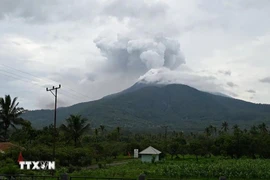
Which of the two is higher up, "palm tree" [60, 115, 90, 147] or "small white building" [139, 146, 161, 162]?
"palm tree" [60, 115, 90, 147]

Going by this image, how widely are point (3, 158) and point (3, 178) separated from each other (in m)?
14.6

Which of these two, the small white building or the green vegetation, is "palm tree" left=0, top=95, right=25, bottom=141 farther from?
the small white building

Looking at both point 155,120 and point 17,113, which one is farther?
point 155,120

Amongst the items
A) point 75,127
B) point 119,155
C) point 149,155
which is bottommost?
point 119,155

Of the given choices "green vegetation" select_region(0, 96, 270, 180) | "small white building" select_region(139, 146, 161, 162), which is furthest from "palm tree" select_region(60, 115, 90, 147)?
"small white building" select_region(139, 146, 161, 162)

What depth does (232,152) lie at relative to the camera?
5216 cm

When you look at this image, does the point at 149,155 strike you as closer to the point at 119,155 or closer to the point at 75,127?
the point at 75,127

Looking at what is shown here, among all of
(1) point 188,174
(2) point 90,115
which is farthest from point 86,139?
(2) point 90,115

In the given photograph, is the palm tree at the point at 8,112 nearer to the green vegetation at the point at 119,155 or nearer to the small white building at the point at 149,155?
the green vegetation at the point at 119,155

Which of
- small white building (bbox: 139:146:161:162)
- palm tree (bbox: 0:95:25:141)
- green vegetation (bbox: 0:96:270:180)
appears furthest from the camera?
small white building (bbox: 139:146:161:162)

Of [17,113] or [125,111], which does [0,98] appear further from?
[125,111]

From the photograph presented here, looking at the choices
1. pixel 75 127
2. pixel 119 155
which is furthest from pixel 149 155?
pixel 119 155

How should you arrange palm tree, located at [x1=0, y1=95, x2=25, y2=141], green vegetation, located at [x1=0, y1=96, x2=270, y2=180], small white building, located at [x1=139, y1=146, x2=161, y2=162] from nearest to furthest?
green vegetation, located at [x1=0, y1=96, x2=270, y2=180]
palm tree, located at [x1=0, y1=95, x2=25, y2=141]
small white building, located at [x1=139, y1=146, x2=161, y2=162]

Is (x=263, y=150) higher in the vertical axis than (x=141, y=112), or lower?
lower
